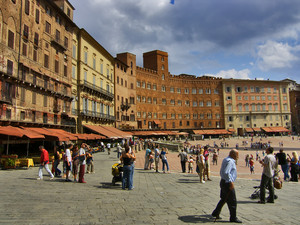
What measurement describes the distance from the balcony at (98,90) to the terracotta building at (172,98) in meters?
14.1

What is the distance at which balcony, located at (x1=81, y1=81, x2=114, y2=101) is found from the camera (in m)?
34.6

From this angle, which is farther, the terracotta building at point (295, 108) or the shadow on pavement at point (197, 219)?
the terracotta building at point (295, 108)

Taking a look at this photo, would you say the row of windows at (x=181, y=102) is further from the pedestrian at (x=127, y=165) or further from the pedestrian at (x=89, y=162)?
the pedestrian at (x=127, y=165)

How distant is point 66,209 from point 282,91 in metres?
83.1

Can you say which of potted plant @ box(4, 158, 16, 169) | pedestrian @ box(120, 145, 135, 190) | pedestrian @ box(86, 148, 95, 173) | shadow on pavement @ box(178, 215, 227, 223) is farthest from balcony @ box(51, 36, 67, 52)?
shadow on pavement @ box(178, 215, 227, 223)

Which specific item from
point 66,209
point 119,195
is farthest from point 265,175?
point 66,209

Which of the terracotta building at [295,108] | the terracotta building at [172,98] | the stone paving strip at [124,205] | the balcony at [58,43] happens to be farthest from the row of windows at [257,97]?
the stone paving strip at [124,205]

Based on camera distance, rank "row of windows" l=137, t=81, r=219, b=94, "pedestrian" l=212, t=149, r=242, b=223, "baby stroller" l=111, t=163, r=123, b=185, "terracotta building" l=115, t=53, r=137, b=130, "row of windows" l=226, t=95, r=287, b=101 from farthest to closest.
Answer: "row of windows" l=226, t=95, r=287, b=101 → "row of windows" l=137, t=81, r=219, b=94 → "terracotta building" l=115, t=53, r=137, b=130 → "baby stroller" l=111, t=163, r=123, b=185 → "pedestrian" l=212, t=149, r=242, b=223

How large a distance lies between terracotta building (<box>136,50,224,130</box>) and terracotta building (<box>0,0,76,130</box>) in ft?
93.3

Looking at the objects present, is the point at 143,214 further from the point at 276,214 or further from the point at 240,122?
the point at 240,122

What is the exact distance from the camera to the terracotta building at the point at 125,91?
4869cm

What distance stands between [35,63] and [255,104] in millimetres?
65227

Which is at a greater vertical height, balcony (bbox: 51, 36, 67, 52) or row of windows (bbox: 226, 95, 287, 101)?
row of windows (bbox: 226, 95, 287, 101)

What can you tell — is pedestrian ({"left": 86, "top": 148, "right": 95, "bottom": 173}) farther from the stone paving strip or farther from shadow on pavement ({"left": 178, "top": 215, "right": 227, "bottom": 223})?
shadow on pavement ({"left": 178, "top": 215, "right": 227, "bottom": 223})
